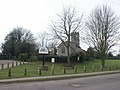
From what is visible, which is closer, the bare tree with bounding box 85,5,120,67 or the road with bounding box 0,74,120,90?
the road with bounding box 0,74,120,90

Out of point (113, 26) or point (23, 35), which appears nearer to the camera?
point (113, 26)

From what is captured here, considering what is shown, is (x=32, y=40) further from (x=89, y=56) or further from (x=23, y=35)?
(x=89, y=56)

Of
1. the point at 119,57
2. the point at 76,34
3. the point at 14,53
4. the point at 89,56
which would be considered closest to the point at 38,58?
the point at 89,56

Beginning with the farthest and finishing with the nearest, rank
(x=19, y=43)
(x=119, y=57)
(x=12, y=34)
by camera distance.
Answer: (x=119, y=57) < (x=12, y=34) < (x=19, y=43)

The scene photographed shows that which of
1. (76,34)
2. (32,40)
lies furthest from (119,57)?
(76,34)

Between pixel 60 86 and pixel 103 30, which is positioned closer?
pixel 60 86

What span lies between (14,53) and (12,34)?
381 inches

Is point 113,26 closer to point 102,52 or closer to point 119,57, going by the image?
point 102,52

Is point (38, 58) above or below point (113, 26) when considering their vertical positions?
below

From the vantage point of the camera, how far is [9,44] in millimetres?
101125

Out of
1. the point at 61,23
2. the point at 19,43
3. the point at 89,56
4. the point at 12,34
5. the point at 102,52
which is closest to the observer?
the point at 102,52

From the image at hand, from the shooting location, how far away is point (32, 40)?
347 feet

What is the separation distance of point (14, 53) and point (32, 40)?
36.0ft

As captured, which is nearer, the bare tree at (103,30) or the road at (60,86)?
the road at (60,86)
